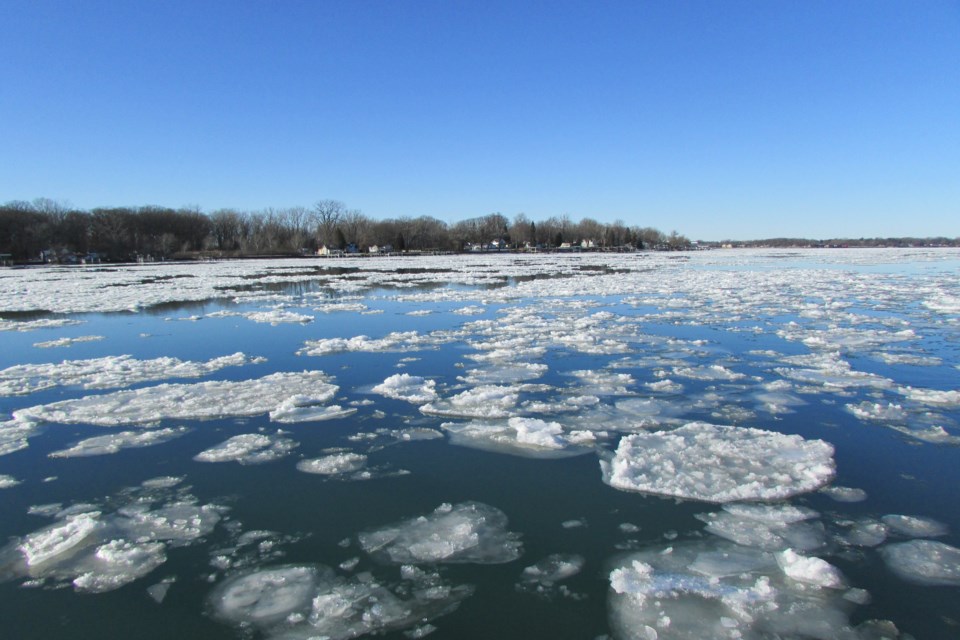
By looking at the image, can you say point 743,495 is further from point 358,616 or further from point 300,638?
point 300,638

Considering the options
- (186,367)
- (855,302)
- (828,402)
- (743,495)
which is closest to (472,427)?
(743,495)

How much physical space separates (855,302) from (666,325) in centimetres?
795

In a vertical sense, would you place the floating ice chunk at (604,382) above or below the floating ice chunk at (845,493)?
above

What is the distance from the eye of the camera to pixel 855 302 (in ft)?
52.9

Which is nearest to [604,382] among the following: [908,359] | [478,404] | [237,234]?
[478,404]

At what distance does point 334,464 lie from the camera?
482cm

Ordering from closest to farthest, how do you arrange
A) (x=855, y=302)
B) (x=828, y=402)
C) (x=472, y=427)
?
(x=472, y=427)
(x=828, y=402)
(x=855, y=302)

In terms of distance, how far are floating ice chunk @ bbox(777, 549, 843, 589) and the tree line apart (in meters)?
83.7

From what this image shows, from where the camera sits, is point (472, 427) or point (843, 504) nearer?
point (843, 504)

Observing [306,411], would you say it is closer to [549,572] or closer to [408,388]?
[408,388]

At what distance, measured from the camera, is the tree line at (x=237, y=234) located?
7369cm

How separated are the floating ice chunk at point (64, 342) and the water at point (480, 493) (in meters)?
0.92

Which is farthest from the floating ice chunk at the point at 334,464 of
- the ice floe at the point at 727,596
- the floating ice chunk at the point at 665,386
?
the floating ice chunk at the point at 665,386

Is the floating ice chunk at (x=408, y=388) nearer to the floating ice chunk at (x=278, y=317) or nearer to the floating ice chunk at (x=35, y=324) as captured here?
the floating ice chunk at (x=278, y=317)
